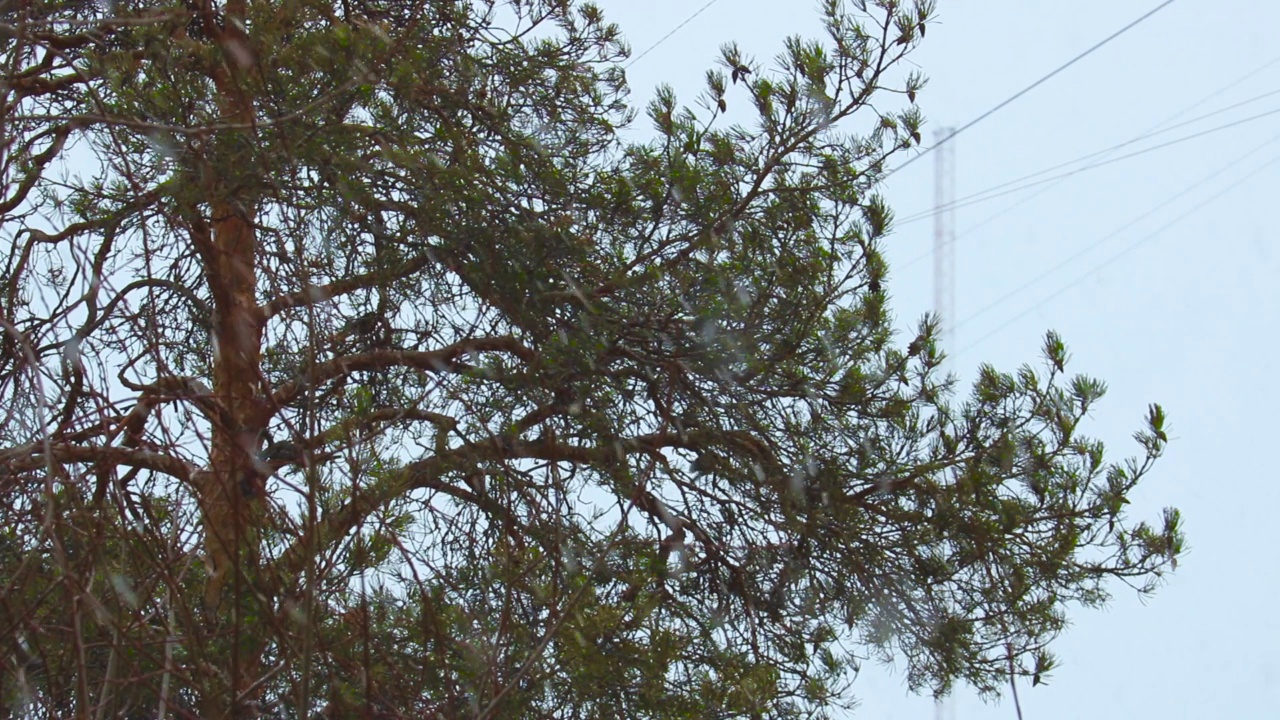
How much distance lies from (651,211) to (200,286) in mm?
1166

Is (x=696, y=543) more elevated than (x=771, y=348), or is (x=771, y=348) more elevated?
(x=771, y=348)

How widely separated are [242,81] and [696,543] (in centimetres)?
135

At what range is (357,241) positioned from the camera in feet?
8.02

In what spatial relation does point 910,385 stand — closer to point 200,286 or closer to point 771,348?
point 771,348

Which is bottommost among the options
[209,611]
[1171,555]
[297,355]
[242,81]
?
[209,611]

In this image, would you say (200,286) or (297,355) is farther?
(200,286)

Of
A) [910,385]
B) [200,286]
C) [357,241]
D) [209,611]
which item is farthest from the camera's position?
[200,286]

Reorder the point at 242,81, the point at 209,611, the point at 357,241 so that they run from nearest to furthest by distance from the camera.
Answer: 1. the point at 209,611
2. the point at 242,81
3. the point at 357,241

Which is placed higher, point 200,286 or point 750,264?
point 200,286

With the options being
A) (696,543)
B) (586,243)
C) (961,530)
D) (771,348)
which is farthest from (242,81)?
(961,530)

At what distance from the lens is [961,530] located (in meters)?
2.57

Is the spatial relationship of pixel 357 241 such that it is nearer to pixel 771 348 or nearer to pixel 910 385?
pixel 771 348

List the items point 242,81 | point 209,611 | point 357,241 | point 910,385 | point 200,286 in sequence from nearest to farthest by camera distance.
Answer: point 209,611, point 242,81, point 357,241, point 910,385, point 200,286

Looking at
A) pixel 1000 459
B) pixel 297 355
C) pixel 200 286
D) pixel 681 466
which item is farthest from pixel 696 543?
pixel 200 286
